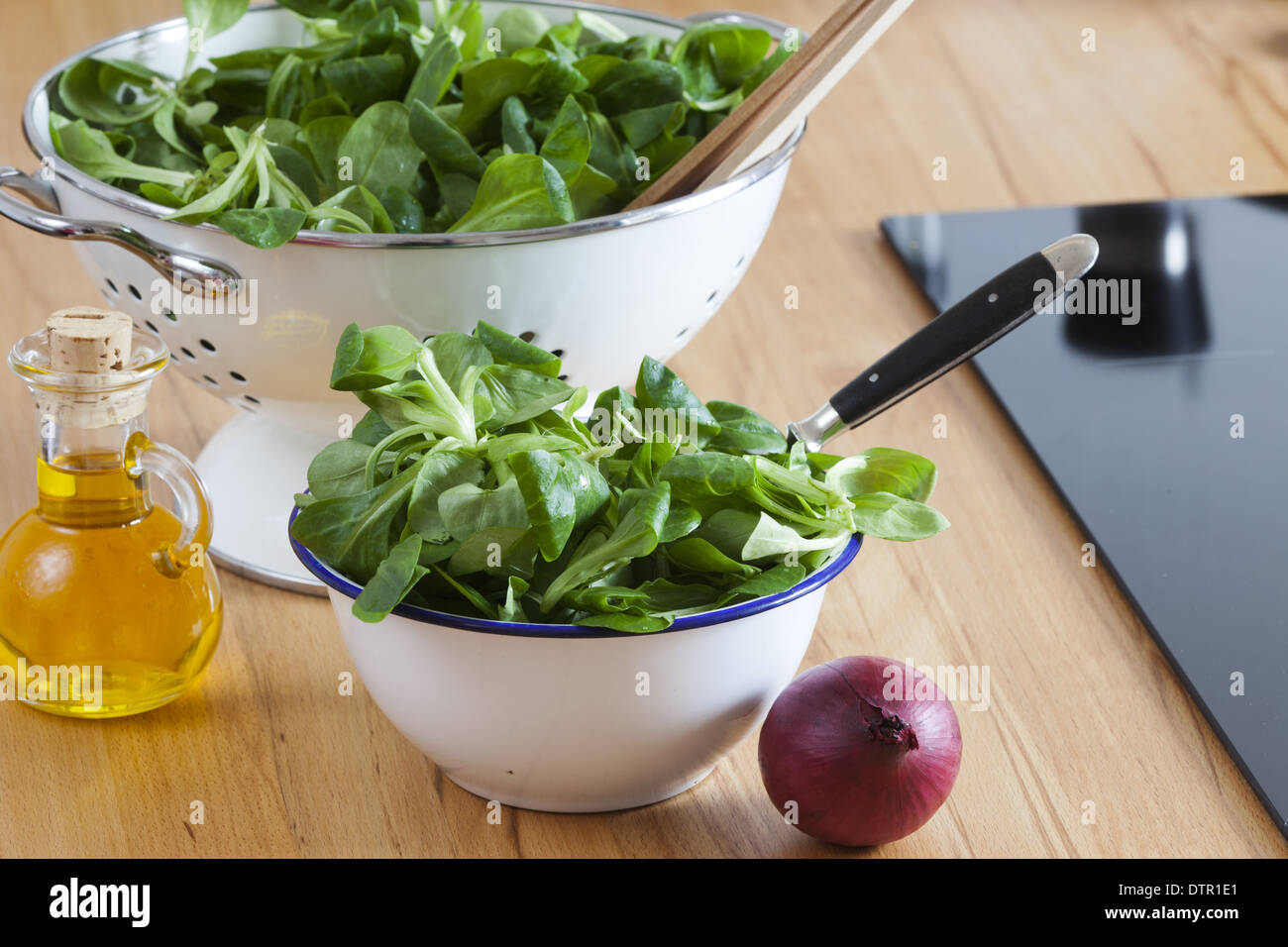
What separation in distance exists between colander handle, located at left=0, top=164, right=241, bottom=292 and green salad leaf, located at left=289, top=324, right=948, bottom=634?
0.11 m

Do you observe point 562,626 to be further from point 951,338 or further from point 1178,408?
point 1178,408

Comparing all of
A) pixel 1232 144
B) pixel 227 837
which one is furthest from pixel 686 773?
pixel 1232 144

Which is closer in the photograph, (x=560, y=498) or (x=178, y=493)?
(x=560, y=498)

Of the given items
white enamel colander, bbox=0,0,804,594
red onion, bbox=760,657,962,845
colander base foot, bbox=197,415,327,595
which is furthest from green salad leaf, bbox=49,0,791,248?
red onion, bbox=760,657,962,845

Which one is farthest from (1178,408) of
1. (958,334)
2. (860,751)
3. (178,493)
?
(178,493)

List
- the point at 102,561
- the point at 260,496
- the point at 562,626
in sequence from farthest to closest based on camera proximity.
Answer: the point at 260,496 < the point at 102,561 < the point at 562,626

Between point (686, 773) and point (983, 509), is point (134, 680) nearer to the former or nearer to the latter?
point (686, 773)

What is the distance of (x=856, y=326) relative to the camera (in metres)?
1.00

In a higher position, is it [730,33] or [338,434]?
[730,33]

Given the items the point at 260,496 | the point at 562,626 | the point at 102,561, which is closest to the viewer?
the point at 562,626

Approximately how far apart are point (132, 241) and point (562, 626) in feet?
0.95

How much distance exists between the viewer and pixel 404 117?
2.30ft

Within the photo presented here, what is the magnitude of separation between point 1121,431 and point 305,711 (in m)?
0.48

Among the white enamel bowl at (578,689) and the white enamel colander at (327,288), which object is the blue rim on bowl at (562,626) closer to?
the white enamel bowl at (578,689)
